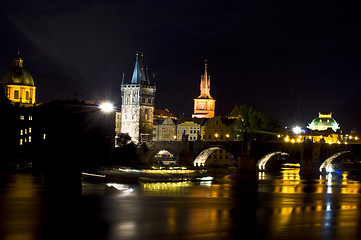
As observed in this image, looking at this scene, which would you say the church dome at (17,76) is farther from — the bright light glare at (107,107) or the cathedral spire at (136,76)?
the bright light glare at (107,107)

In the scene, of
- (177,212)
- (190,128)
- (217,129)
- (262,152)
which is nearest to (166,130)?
(190,128)

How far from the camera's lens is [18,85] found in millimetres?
145375

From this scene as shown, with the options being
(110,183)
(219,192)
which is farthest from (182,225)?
(110,183)

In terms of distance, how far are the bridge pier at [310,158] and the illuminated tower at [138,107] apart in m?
58.0

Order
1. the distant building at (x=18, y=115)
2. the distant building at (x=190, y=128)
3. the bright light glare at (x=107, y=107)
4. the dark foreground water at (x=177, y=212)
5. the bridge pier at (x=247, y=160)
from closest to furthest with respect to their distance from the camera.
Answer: the dark foreground water at (x=177, y=212) → the distant building at (x=18, y=115) → the bridge pier at (x=247, y=160) → the bright light glare at (x=107, y=107) → the distant building at (x=190, y=128)

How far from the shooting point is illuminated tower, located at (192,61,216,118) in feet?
626

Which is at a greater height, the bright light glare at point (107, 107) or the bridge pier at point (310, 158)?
the bright light glare at point (107, 107)

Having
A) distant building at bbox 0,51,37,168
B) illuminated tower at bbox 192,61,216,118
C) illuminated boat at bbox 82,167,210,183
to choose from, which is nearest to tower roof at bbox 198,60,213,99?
illuminated tower at bbox 192,61,216,118

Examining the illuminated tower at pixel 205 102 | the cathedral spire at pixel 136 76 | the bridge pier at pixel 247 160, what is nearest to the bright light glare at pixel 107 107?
the bridge pier at pixel 247 160

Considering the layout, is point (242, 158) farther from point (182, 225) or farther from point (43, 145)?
point (182, 225)

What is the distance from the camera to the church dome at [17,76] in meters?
146

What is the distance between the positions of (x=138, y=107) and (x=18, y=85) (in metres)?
29.6

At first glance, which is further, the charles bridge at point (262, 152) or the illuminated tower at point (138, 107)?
the illuminated tower at point (138, 107)

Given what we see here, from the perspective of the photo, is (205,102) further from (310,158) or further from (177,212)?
(177,212)
